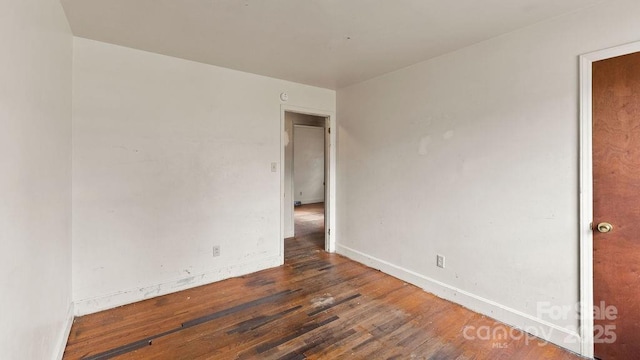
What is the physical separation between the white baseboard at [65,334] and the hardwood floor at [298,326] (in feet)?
0.15

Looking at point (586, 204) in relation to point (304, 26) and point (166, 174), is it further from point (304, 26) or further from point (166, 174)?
point (166, 174)

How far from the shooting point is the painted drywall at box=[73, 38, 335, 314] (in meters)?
2.40

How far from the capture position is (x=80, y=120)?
2338mm

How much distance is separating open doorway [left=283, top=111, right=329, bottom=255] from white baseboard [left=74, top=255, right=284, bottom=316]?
59.0 inches

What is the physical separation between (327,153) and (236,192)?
1.42 metres

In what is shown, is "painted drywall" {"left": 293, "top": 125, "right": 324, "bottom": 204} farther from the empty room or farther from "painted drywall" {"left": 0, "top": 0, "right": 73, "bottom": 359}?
"painted drywall" {"left": 0, "top": 0, "right": 73, "bottom": 359}

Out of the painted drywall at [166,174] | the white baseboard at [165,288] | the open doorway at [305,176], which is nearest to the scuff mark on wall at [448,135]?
the painted drywall at [166,174]

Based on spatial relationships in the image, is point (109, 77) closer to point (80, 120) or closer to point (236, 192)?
point (80, 120)

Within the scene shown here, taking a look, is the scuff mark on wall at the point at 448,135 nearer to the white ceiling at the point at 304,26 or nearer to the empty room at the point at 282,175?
the empty room at the point at 282,175

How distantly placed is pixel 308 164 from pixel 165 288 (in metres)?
5.82

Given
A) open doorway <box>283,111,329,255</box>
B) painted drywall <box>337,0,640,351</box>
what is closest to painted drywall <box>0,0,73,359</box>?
painted drywall <box>337,0,640,351</box>

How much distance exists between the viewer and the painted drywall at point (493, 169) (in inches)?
77.4

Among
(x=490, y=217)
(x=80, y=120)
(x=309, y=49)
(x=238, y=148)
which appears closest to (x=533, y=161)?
(x=490, y=217)

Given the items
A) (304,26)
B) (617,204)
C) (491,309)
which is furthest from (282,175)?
(617,204)
